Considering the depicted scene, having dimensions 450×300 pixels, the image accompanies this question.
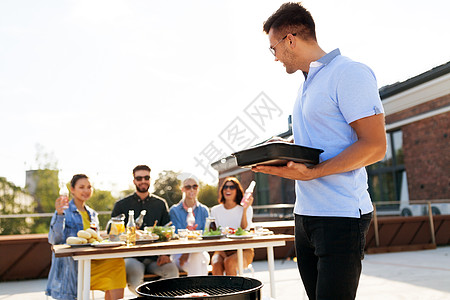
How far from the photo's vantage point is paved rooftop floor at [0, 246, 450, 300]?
4773 millimetres

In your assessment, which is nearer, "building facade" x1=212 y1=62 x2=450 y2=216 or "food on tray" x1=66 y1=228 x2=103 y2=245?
"food on tray" x1=66 y1=228 x2=103 y2=245

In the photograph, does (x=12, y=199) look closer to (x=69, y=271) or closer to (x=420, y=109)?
(x=69, y=271)

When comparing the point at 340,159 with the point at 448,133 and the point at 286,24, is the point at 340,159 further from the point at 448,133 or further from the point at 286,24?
the point at 448,133

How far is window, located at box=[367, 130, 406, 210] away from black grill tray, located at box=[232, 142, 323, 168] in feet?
39.3

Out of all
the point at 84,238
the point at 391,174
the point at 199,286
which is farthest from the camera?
the point at 391,174

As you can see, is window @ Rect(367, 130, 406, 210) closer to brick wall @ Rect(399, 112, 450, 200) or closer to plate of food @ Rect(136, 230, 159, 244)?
brick wall @ Rect(399, 112, 450, 200)

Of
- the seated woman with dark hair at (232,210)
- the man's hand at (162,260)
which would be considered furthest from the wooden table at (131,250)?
the seated woman with dark hair at (232,210)

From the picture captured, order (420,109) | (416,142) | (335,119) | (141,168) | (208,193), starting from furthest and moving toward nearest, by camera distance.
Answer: (208,193), (416,142), (420,109), (141,168), (335,119)

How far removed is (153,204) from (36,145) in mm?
17255

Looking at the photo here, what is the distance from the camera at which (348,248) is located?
4.21 feet

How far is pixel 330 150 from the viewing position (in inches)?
55.7

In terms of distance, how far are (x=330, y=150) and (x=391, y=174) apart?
1256 centimetres

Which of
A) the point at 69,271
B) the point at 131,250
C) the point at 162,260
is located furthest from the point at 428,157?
the point at 69,271

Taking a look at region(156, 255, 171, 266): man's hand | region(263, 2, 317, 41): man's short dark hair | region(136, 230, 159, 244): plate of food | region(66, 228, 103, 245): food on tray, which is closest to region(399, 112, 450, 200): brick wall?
region(156, 255, 171, 266): man's hand
